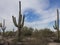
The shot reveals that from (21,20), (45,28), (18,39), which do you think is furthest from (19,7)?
(45,28)

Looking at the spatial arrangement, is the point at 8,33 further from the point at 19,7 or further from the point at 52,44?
the point at 52,44

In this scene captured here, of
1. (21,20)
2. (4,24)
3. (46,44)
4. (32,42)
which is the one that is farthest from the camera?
(4,24)

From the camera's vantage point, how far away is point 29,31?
1372 inches

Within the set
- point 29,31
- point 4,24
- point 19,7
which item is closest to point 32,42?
point 19,7

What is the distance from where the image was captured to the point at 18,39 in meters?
26.2

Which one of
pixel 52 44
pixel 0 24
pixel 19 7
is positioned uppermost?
pixel 19 7

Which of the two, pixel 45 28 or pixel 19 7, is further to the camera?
pixel 45 28

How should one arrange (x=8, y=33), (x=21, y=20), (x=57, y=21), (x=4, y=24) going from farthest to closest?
(x=8, y=33)
(x=4, y=24)
(x=57, y=21)
(x=21, y=20)

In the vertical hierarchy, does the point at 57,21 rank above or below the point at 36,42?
above

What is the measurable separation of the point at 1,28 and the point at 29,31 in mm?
6070

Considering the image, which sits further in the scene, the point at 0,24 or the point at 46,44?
the point at 0,24

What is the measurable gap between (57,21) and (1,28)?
13.0m

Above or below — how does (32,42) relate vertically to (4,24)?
below

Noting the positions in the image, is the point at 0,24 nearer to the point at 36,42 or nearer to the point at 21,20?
the point at 21,20
